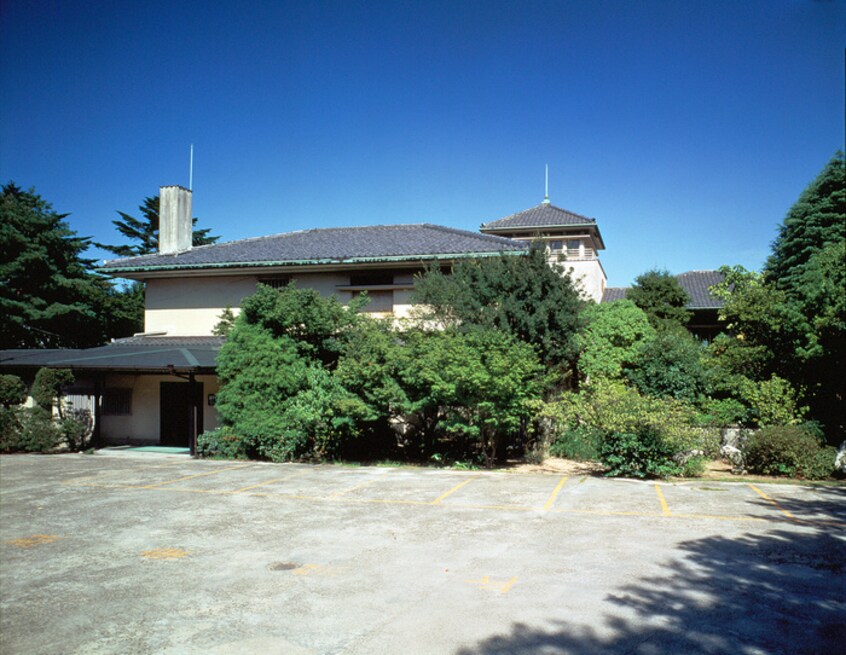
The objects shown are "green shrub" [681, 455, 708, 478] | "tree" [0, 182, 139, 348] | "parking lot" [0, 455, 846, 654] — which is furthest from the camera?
"tree" [0, 182, 139, 348]

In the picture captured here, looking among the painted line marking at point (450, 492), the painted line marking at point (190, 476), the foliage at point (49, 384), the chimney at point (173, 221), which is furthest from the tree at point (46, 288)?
the painted line marking at point (450, 492)

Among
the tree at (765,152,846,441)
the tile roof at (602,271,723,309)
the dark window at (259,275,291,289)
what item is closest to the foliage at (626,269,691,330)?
the tile roof at (602,271,723,309)

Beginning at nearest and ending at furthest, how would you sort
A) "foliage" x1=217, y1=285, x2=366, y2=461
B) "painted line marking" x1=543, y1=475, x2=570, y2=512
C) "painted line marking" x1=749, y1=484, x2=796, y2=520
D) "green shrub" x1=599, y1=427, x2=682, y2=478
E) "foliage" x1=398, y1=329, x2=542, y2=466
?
"painted line marking" x1=749, y1=484, x2=796, y2=520, "painted line marking" x1=543, y1=475, x2=570, y2=512, "green shrub" x1=599, y1=427, x2=682, y2=478, "foliage" x1=398, y1=329, x2=542, y2=466, "foliage" x1=217, y1=285, x2=366, y2=461

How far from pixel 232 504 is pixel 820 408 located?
13.1 m

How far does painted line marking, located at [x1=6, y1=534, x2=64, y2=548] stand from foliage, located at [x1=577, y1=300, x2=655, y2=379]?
41.7 feet

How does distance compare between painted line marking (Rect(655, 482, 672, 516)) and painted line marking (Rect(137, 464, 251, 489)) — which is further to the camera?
painted line marking (Rect(137, 464, 251, 489))

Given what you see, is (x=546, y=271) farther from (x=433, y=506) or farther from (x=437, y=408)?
(x=433, y=506)

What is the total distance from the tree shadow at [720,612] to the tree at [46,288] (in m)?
32.8

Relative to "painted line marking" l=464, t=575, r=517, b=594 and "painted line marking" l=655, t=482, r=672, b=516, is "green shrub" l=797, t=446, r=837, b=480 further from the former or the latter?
"painted line marking" l=464, t=575, r=517, b=594

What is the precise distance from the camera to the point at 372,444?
16516mm

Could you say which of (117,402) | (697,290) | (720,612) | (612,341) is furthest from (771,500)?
(697,290)

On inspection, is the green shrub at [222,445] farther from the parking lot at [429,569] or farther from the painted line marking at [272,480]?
the parking lot at [429,569]

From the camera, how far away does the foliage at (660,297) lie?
22.2 metres

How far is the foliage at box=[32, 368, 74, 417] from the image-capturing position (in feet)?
58.1
